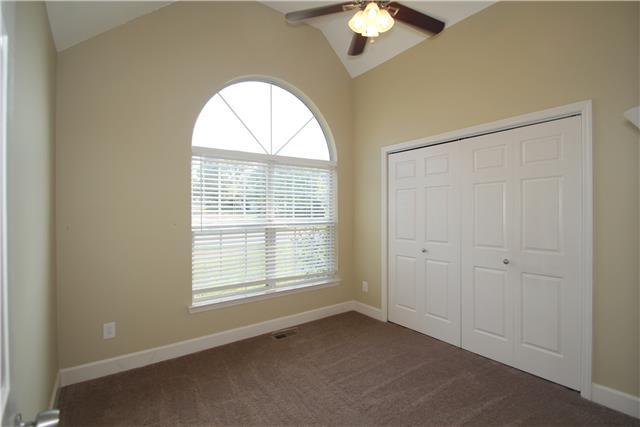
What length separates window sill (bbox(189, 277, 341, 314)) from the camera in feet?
9.45

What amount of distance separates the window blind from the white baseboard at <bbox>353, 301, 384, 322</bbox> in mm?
544

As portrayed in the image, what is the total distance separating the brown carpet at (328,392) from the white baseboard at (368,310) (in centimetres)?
74

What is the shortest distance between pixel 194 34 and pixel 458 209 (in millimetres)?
2953

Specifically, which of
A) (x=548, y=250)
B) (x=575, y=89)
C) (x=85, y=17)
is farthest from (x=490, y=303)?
(x=85, y=17)

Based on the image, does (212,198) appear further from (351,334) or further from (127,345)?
(351,334)

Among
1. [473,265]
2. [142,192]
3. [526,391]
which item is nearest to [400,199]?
[473,265]

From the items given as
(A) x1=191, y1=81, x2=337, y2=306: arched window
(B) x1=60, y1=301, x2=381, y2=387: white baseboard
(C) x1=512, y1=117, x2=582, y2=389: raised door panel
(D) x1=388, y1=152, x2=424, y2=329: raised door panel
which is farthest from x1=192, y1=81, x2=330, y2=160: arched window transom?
(C) x1=512, y1=117, x2=582, y2=389: raised door panel

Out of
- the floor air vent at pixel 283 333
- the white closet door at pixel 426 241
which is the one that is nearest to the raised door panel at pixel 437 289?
the white closet door at pixel 426 241

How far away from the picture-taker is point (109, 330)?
8.09ft

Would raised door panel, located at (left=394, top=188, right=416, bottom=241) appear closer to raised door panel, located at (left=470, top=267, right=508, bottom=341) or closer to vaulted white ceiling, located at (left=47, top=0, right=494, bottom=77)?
raised door panel, located at (left=470, top=267, right=508, bottom=341)

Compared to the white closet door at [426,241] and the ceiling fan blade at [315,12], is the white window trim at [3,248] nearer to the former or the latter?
the ceiling fan blade at [315,12]

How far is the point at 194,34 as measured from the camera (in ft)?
9.30

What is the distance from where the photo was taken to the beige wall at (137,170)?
91.4 inches

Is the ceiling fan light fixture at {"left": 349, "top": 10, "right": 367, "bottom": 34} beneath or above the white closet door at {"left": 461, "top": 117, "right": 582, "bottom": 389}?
above
